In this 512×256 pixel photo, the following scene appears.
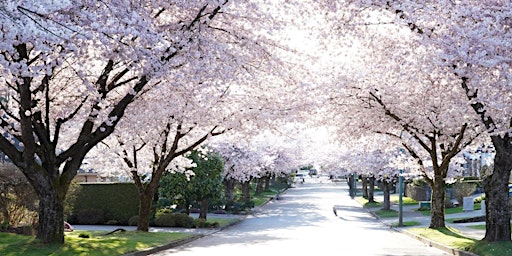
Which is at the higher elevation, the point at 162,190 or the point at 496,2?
the point at 496,2

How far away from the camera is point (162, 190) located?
3850cm

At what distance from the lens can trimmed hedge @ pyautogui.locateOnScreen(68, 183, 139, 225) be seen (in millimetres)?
36938

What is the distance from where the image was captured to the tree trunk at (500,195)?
1969 cm

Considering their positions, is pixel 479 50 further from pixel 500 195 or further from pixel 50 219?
pixel 50 219

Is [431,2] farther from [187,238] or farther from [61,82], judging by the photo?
[187,238]

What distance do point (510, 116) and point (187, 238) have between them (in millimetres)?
12721

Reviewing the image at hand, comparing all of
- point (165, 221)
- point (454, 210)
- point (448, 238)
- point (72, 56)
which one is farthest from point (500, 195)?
point (454, 210)

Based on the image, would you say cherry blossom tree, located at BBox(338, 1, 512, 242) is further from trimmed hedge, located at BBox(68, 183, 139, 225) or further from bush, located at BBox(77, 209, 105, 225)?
bush, located at BBox(77, 209, 105, 225)

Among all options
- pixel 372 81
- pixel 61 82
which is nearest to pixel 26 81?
pixel 61 82

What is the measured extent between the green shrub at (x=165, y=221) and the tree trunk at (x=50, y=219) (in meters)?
17.4

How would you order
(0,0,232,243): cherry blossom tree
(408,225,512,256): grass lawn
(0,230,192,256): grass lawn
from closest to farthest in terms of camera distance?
(0,0,232,243): cherry blossom tree, (0,230,192,256): grass lawn, (408,225,512,256): grass lawn

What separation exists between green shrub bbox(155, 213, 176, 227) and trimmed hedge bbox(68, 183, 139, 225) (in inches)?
63.1

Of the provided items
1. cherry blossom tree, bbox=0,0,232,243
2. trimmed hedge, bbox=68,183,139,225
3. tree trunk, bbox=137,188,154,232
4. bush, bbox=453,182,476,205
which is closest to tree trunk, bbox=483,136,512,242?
cherry blossom tree, bbox=0,0,232,243

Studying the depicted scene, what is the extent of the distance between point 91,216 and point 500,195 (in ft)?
76.5
